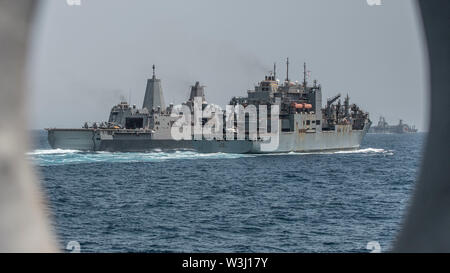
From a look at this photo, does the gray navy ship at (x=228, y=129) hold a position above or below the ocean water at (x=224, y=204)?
above

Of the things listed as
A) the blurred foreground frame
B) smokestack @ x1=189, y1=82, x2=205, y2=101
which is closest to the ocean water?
the blurred foreground frame

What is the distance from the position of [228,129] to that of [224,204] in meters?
29.0

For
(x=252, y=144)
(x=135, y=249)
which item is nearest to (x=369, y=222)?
(x=135, y=249)

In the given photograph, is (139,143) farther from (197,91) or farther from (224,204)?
(224,204)

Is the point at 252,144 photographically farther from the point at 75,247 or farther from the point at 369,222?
the point at 75,247

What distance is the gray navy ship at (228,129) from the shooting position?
49.7 m

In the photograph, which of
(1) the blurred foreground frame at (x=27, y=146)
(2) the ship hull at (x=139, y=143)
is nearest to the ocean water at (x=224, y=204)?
(1) the blurred foreground frame at (x=27, y=146)

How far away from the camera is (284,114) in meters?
52.2

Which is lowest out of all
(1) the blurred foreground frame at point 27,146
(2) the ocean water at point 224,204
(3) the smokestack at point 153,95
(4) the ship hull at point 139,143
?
(2) the ocean water at point 224,204

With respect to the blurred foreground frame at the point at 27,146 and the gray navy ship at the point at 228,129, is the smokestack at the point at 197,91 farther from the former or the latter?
the blurred foreground frame at the point at 27,146

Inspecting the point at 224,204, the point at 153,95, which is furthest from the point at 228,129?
the point at 224,204

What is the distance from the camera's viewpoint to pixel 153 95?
57.4m

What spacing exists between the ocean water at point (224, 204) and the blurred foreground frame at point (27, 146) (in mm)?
254

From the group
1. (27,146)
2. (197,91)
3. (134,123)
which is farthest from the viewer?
(197,91)
